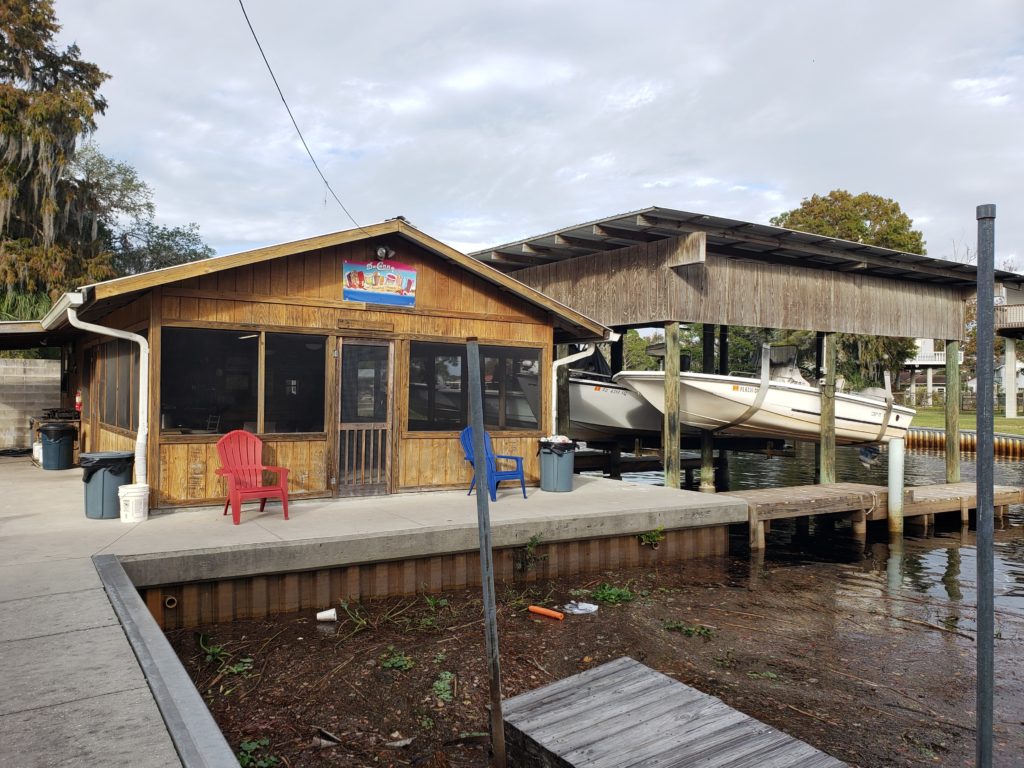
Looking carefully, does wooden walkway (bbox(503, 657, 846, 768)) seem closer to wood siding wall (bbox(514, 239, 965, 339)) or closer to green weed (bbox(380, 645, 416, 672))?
green weed (bbox(380, 645, 416, 672))

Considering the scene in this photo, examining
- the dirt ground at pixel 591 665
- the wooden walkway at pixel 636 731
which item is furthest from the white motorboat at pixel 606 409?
the wooden walkway at pixel 636 731

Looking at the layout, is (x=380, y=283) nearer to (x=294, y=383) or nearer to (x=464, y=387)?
(x=294, y=383)

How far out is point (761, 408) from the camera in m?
13.1

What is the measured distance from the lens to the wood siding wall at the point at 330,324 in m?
7.64

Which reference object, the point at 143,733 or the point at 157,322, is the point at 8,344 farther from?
the point at 143,733

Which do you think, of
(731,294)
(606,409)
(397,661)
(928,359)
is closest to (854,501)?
(731,294)

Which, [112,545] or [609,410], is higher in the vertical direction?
[609,410]

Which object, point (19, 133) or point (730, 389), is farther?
point (19, 133)

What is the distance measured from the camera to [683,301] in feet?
35.1

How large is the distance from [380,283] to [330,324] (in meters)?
0.79

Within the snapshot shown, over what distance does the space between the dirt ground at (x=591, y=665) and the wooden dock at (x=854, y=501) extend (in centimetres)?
192

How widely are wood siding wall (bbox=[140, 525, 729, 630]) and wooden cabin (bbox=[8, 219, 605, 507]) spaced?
6.26ft

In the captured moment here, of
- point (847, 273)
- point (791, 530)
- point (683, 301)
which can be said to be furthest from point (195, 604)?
point (847, 273)

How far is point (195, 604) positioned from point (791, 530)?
9150 millimetres
